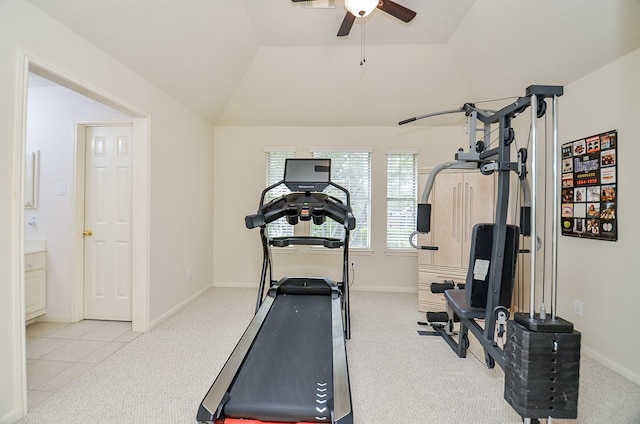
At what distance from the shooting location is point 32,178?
3105 mm

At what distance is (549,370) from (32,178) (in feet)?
15.1

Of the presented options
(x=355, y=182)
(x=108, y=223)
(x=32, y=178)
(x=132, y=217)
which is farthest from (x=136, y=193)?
(x=355, y=182)

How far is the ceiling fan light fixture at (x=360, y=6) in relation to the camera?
82.4 inches

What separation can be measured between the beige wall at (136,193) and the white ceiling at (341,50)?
16 centimetres

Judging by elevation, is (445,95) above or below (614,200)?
above

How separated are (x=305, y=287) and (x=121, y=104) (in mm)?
2448

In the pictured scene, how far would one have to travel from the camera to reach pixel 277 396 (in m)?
1.56

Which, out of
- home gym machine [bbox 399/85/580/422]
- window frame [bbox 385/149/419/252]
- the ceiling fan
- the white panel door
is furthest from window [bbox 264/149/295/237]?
home gym machine [bbox 399/85/580/422]

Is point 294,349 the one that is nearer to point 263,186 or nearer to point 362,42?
point 263,186

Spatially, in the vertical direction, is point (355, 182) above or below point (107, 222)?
above

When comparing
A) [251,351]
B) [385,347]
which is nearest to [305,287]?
[385,347]

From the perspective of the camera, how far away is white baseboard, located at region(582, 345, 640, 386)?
7.09 ft
